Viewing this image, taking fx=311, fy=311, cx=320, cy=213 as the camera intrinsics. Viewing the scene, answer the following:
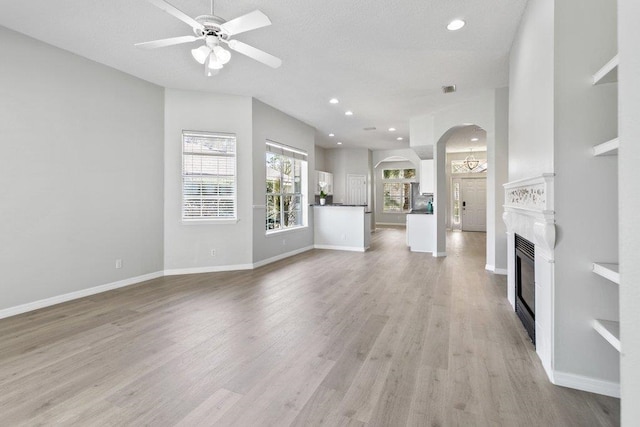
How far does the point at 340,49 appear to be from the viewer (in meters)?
3.77

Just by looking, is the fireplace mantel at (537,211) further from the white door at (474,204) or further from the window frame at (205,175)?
the white door at (474,204)

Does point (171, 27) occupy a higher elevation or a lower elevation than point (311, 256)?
higher

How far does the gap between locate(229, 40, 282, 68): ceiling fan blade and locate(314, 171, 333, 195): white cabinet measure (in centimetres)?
696

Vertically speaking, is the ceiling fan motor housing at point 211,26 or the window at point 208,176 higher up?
the ceiling fan motor housing at point 211,26

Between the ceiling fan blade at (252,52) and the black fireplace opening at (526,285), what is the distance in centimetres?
279

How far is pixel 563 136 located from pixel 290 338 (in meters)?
2.49

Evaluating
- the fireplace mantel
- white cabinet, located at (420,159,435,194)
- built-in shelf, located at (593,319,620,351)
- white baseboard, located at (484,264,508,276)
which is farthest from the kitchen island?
built-in shelf, located at (593,319,620,351)

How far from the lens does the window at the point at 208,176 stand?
5156mm

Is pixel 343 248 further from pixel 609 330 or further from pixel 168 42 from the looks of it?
pixel 609 330

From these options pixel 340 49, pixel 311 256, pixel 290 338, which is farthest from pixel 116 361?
pixel 311 256

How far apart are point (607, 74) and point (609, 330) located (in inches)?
57.1

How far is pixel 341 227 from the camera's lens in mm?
7508

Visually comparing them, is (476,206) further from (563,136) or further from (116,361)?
(116,361)

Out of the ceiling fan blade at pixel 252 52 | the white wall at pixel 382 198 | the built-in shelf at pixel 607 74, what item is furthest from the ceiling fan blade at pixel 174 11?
the white wall at pixel 382 198
